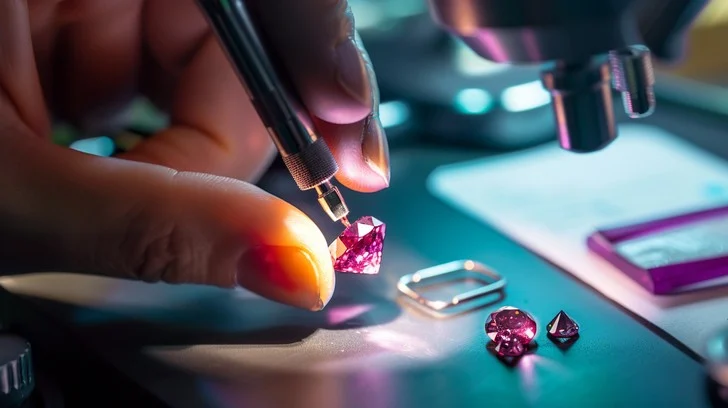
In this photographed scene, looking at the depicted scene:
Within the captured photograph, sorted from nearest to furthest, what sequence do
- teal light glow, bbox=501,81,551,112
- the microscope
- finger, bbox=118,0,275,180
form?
the microscope → finger, bbox=118,0,275,180 → teal light glow, bbox=501,81,551,112

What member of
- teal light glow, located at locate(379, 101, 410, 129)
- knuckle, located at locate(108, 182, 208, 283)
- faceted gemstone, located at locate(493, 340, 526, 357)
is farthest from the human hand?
teal light glow, located at locate(379, 101, 410, 129)

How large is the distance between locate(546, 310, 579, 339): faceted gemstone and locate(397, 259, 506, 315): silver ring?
6 centimetres

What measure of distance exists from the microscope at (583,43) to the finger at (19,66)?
0.84ft

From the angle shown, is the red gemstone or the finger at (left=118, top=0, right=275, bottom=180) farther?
the finger at (left=118, top=0, right=275, bottom=180)

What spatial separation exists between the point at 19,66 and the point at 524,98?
1.51 ft

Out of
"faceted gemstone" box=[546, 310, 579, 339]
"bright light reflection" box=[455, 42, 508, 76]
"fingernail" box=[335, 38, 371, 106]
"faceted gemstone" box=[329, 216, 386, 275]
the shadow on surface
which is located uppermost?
"fingernail" box=[335, 38, 371, 106]

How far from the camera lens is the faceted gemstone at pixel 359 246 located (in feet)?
1.79

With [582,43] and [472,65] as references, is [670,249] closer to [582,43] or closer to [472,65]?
[582,43]

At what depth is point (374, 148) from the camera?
1.85 ft

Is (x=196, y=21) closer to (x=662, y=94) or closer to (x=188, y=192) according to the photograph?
(x=188, y=192)

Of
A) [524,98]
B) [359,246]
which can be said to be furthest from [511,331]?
[524,98]

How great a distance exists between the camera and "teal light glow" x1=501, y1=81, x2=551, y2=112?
0.82 metres

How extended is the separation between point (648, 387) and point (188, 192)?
10.7 inches

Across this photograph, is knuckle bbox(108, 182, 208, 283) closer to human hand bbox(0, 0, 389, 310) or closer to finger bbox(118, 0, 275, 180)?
human hand bbox(0, 0, 389, 310)
